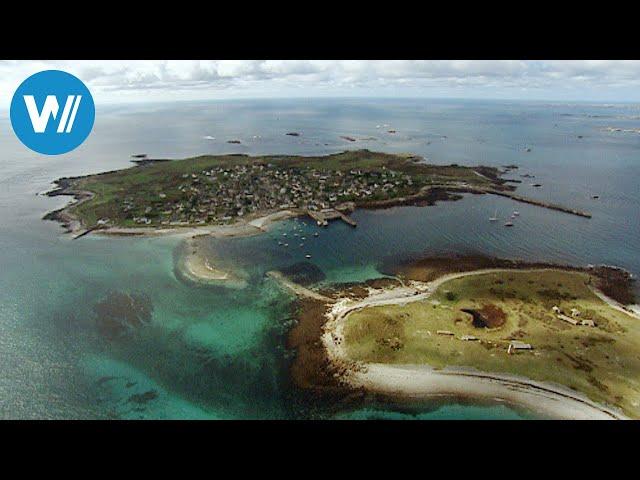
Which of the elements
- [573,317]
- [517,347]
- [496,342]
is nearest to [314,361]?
[496,342]

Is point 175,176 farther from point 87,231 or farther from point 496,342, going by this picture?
point 496,342

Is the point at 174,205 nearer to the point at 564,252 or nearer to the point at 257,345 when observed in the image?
the point at 257,345

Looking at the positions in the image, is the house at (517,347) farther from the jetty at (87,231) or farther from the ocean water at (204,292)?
the jetty at (87,231)

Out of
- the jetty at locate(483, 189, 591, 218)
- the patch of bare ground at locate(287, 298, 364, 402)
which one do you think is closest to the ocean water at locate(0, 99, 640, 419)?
the patch of bare ground at locate(287, 298, 364, 402)

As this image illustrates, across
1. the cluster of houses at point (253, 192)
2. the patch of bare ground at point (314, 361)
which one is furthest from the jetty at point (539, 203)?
the patch of bare ground at point (314, 361)

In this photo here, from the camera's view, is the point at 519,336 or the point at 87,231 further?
the point at 87,231

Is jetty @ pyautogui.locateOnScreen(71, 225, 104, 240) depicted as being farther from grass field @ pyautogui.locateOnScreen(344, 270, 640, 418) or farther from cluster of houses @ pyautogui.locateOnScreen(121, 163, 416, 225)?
grass field @ pyautogui.locateOnScreen(344, 270, 640, 418)
